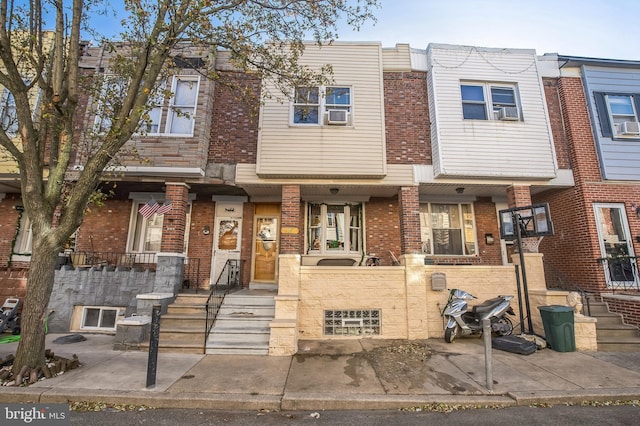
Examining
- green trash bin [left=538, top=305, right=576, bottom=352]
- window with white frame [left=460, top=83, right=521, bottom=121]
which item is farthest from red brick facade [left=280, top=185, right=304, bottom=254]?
green trash bin [left=538, top=305, right=576, bottom=352]

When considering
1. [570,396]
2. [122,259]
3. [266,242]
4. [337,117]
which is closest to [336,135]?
[337,117]

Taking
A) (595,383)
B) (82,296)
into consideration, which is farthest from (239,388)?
(82,296)

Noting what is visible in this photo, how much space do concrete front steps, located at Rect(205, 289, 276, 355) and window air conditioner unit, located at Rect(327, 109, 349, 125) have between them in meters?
5.31

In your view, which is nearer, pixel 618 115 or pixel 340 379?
pixel 340 379

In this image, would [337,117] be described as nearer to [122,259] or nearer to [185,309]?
[185,309]

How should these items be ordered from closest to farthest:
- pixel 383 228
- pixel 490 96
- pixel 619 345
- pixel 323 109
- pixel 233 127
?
1. pixel 619 345
2. pixel 323 109
3. pixel 233 127
4. pixel 490 96
5. pixel 383 228

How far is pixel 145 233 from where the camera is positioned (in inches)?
397

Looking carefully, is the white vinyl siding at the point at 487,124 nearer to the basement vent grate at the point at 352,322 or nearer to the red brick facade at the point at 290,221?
the red brick facade at the point at 290,221

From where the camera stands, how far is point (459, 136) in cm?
891

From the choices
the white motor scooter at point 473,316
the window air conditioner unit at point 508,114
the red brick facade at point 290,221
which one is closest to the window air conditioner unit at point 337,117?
the red brick facade at point 290,221

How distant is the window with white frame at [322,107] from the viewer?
8805 mm

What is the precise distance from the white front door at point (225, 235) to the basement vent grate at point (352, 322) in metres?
4.00

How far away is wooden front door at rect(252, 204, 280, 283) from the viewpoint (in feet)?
32.8

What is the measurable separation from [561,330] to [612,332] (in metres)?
1.83
